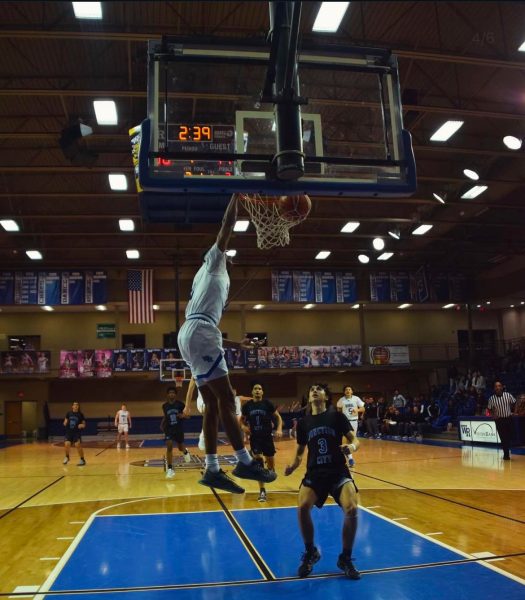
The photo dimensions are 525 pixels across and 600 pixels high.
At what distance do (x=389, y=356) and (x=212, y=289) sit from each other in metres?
25.4

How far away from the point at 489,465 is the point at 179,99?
424 inches

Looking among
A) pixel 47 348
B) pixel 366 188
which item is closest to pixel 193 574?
pixel 366 188

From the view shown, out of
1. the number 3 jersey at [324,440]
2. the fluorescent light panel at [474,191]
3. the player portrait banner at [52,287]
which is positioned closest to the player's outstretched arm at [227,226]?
the number 3 jersey at [324,440]

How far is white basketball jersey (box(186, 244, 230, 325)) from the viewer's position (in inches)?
147

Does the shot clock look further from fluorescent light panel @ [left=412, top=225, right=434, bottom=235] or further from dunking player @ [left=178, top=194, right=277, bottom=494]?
fluorescent light panel @ [left=412, top=225, right=434, bottom=235]

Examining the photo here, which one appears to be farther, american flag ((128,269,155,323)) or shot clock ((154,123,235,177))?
american flag ((128,269,155,323))

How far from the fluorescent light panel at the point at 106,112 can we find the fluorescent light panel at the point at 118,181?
9.31ft

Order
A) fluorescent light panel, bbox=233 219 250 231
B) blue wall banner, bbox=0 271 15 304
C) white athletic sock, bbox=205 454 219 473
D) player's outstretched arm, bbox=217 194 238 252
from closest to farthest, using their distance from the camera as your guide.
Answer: player's outstretched arm, bbox=217 194 238 252 < white athletic sock, bbox=205 454 219 473 < fluorescent light panel, bbox=233 219 250 231 < blue wall banner, bbox=0 271 15 304

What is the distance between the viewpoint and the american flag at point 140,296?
23.1 m

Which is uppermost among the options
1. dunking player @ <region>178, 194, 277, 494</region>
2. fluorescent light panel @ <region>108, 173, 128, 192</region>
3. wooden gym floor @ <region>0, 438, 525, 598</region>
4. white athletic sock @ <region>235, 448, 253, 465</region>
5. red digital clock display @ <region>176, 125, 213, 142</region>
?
fluorescent light panel @ <region>108, 173, 128, 192</region>

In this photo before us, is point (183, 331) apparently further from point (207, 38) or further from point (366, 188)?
point (207, 38)

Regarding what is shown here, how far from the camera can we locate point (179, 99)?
456cm

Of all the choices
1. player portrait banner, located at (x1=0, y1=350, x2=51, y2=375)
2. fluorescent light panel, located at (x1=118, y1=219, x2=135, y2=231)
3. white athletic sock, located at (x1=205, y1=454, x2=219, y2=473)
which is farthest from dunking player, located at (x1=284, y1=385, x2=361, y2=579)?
player portrait banner, located at (x1=0, y1=350, x2=51, y2=375)

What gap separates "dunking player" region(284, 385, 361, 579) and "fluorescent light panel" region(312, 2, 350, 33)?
24.5 ft
